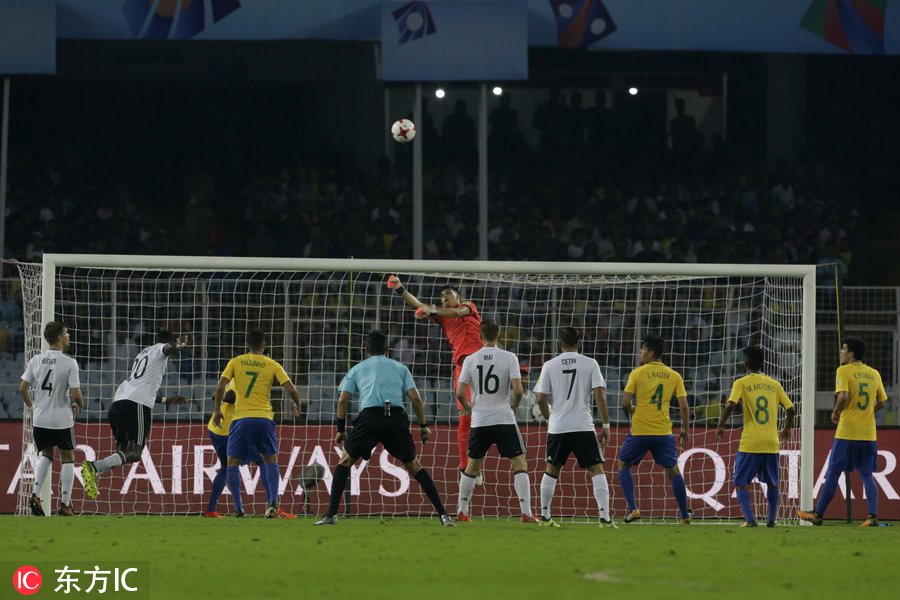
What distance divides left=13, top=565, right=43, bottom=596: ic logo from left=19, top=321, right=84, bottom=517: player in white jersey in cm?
536

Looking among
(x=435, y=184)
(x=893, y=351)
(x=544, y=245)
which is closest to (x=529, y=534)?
(x=893, y=351)

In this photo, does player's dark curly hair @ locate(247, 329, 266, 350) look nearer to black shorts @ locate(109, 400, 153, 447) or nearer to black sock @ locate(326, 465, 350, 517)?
black shorts @ locate(109, 400, 153, 447)

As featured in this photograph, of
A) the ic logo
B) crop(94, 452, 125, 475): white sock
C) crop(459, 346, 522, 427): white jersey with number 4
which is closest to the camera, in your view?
the ic logo

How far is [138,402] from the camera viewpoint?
1336 centimetres

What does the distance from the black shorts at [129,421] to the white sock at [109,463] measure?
209mm

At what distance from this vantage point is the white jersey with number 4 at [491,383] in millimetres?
11641

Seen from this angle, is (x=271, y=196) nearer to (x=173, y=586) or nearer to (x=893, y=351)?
(x=893, y=351)

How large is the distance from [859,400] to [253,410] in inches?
242

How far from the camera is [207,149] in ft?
80.7

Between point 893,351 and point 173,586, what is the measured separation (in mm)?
12112

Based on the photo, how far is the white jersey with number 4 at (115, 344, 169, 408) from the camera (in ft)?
43.9

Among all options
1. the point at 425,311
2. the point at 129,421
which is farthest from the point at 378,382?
the point at 129,421

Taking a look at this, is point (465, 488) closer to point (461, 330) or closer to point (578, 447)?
point (578, 447)

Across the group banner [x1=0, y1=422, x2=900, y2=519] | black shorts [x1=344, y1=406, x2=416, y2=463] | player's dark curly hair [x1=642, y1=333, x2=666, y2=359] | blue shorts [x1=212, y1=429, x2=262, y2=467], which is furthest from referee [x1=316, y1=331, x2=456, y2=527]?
banner [x1=0, y1=422, x2=900, y2=519]
